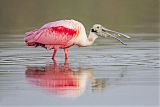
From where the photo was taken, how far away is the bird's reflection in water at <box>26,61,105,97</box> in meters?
11.6

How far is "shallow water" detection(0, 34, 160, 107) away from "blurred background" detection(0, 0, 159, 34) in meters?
5.38

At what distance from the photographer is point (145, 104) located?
1022cm

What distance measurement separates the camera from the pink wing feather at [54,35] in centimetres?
1625

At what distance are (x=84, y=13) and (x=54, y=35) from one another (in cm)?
1391

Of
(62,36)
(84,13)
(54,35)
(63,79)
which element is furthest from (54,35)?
(84,13)

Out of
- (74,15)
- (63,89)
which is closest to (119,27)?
(74,15)

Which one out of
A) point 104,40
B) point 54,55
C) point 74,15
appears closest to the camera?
point 54,55

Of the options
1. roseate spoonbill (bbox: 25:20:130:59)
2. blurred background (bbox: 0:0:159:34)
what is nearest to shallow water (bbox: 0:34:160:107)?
roseate spoonbill (bbox: 25:20:130:59)

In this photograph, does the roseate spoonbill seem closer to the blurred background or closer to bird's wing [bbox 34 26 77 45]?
bird's wing [bbox 34 26 77 45]

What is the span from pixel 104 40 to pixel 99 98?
366 inches

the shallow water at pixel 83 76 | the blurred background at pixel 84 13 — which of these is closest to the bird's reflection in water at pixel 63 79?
the shallow water at pixel 83 76

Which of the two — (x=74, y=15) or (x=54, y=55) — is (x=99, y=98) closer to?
(x=54, y=55)

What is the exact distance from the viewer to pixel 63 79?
12.7m

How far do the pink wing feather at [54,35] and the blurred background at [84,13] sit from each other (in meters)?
6.05
